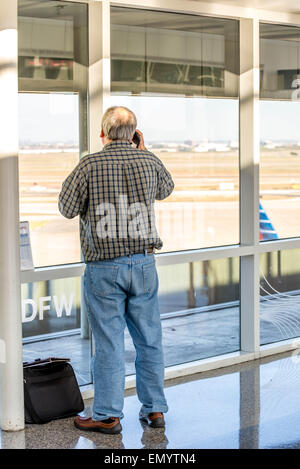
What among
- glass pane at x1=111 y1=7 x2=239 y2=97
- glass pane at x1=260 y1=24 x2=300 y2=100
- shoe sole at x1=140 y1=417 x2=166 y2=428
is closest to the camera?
shoe sole at x1=140 y1=417 x2=166 y2=428

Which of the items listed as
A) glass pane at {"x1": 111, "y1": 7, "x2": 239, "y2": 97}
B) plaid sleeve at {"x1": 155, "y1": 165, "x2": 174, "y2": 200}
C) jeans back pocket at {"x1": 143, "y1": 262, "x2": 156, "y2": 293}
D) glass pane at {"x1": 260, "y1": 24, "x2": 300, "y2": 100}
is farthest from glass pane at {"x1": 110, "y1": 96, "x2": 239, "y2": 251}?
jeans back pocket at {"x1": 143, "y1": 262, "x2": 156, "y2": 293}

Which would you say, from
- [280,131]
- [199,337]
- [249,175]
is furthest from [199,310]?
[280,131]

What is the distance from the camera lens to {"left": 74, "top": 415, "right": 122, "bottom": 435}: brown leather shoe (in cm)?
449

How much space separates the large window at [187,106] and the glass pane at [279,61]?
0.33 meters

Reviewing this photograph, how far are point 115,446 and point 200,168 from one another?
2.43 meters

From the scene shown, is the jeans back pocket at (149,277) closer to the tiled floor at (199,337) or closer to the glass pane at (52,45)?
the tiled floor at (199,337)

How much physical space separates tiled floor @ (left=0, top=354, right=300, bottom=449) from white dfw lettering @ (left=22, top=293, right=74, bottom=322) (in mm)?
675

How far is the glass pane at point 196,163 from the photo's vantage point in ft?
18.7

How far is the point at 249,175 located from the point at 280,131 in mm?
660

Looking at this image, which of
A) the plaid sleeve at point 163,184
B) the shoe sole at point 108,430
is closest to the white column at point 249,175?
the plaid sleeve at point 163,184

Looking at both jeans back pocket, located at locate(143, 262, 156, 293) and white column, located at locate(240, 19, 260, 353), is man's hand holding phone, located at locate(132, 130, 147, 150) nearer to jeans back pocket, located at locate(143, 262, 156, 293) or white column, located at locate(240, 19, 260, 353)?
jeans back pocket, located at locate(143, 262, 156, 293)

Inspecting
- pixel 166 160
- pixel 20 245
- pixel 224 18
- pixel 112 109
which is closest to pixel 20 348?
pixel 20 245

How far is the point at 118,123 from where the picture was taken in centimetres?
445
